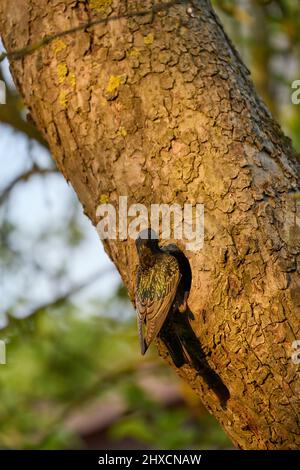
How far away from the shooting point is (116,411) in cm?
756

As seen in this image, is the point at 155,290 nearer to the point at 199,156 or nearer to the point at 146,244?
the point at 146,244

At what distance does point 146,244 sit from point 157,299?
0.16 metres

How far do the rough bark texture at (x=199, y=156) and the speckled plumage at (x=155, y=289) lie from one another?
8 centimetres

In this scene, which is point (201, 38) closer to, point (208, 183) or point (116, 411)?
point (208, 183)

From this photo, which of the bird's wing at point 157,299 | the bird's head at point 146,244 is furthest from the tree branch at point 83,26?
the bird's wing at point 157,299

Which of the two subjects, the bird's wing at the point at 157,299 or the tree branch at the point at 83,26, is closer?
the bird's wing at the point at 157,299

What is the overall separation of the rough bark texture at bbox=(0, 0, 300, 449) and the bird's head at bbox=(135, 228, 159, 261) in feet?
0.40

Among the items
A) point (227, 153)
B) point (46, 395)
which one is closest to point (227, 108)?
point (227, 153)

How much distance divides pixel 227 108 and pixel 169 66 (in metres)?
0.23

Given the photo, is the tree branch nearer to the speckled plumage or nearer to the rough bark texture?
the rough bark texture

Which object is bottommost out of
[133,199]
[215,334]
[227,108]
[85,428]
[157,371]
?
[85,428]

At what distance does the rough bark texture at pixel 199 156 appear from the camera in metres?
2.09

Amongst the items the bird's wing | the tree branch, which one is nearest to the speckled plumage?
the bird's wing

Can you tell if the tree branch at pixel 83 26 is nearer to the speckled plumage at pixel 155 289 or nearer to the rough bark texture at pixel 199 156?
the rough bark texture at pixel 199 156
